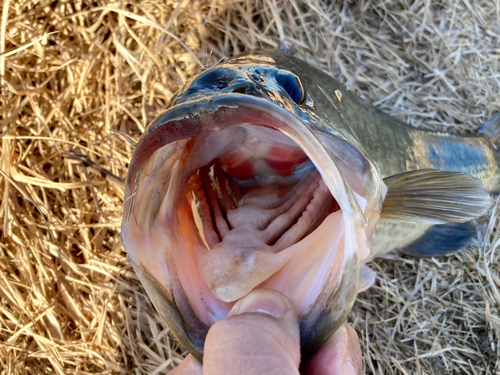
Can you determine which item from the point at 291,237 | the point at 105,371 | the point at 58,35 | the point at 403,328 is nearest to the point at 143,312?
the point at 105,371

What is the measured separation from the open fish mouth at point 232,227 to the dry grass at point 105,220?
87 centimetres

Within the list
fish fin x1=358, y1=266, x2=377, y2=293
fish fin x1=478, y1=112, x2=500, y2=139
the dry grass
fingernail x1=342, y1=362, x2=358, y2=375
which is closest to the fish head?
fingernail x1=342, y1=362, x2=358, y2=375

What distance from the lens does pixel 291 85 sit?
2.65 ft

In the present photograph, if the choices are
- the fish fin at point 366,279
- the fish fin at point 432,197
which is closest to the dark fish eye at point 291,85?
the fish fin at point 432,197

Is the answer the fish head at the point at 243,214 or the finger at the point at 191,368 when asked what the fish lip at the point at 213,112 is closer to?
the fish head at the point at 243,214

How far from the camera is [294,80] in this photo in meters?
0.81

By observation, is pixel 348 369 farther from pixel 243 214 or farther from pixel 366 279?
pixel 366 279

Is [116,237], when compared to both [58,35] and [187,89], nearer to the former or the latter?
[58,35]

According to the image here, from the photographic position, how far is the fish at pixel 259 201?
0.63 meters

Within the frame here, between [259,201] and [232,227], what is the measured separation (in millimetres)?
119

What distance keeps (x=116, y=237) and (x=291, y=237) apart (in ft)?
3.64

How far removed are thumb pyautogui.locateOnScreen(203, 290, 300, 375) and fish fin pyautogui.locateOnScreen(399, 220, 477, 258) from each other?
3.99ft

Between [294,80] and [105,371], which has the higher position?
[294,80]

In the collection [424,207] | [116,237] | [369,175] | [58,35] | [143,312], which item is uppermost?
[58,35]
